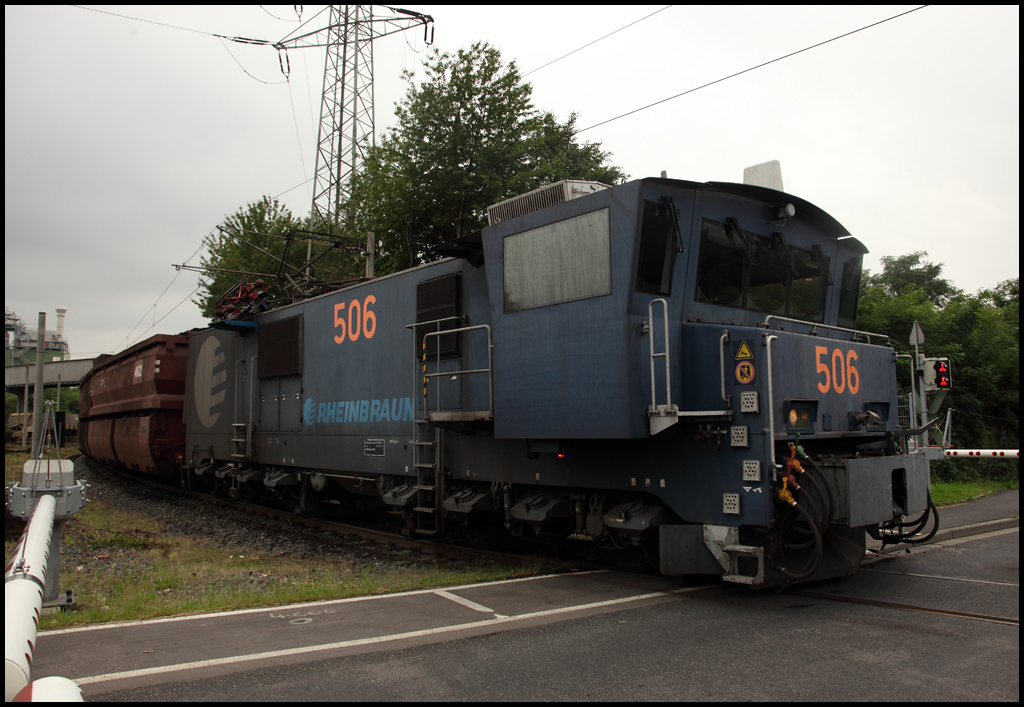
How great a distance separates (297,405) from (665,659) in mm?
8369

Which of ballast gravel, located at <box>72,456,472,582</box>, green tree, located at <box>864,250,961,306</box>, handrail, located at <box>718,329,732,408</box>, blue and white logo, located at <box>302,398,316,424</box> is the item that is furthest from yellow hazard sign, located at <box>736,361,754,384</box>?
green tree, located at <box>864,250,961,306</box>

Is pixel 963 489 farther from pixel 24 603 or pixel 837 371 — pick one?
pixel 24 603

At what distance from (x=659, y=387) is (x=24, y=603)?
4.38 m

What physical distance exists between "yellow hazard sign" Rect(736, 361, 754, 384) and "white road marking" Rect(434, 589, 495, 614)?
2.71 meters

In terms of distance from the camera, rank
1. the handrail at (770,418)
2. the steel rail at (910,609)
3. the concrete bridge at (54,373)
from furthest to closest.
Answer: the concrete bridge at (54,373) → the handrail at (770,418) → the steel rail at (910,609)

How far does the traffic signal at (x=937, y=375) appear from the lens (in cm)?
1004

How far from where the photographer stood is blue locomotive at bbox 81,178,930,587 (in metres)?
5.58

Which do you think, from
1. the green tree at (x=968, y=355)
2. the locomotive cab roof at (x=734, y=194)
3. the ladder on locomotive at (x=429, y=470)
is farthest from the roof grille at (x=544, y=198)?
the green tree at (x=968, y=355)

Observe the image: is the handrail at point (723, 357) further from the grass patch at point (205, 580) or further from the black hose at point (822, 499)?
the grass patch at point (205, 580)

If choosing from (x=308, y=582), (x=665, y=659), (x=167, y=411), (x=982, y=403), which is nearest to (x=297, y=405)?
(x=308, y=582)

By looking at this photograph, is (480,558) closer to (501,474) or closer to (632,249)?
(501,474)

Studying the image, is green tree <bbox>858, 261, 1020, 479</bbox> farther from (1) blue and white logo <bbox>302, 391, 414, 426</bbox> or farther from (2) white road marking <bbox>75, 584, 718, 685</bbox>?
A: (2) white road marking <bbox>75, 584, 718, 685</bbox>

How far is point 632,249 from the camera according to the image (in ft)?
18.7

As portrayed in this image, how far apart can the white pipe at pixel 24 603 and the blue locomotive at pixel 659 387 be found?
3.68 m
